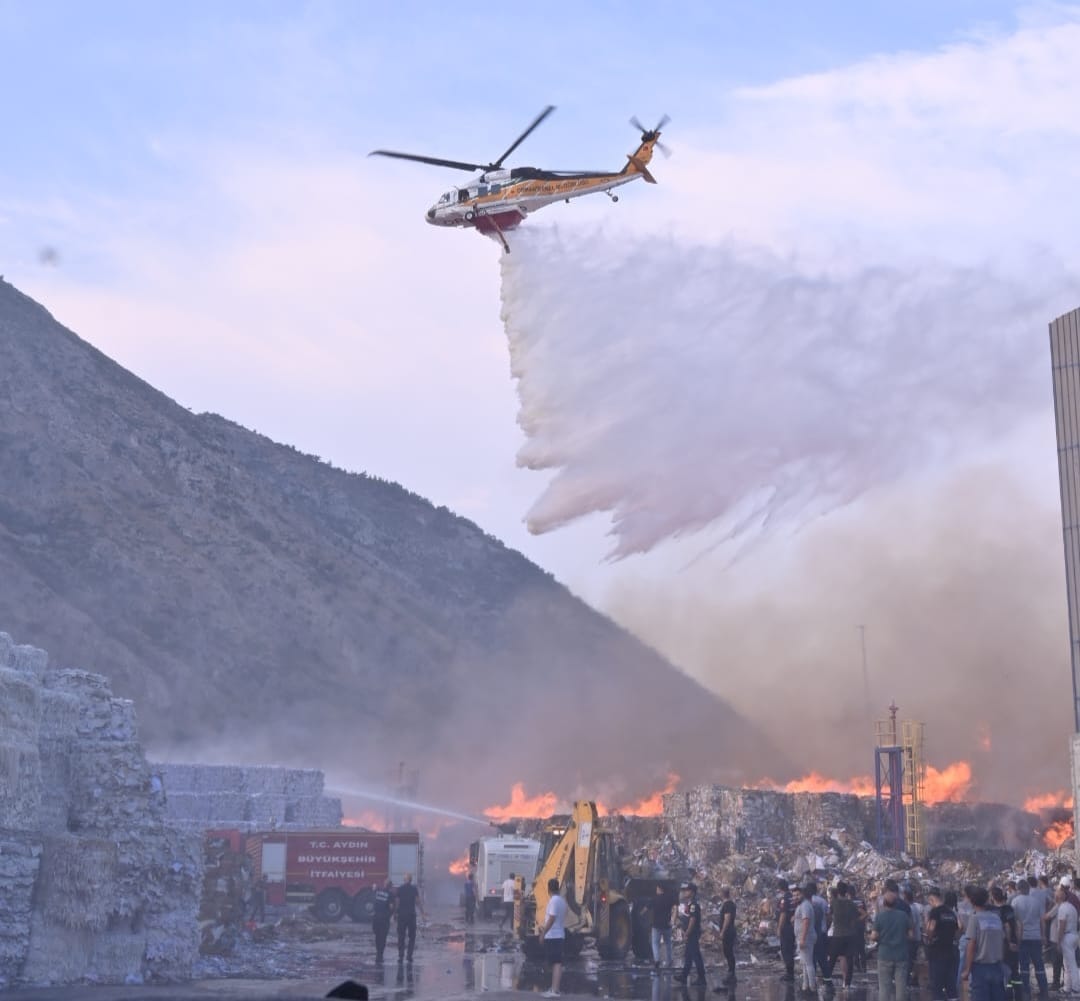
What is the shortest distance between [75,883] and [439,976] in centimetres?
699

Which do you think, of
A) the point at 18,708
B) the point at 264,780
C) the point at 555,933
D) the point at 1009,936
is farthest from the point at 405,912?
the point at 264,780

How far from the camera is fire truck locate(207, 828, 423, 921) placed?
41094 millimetres

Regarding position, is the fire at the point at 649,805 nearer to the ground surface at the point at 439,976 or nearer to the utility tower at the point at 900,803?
the utility tower at the point at 900,803

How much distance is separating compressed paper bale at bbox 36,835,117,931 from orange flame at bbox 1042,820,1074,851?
107 ft

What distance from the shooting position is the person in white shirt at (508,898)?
3729cm

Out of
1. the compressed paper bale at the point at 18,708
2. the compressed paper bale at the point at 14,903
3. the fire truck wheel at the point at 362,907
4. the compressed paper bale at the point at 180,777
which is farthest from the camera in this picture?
the compressed paper bale at the point at 180,777

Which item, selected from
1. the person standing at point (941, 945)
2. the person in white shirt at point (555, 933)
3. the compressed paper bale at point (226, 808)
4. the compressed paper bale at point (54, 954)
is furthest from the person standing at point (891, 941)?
the compressed paper bale at point (226, 808)

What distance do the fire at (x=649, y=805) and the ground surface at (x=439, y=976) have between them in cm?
2365

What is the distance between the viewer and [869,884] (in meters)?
36.0

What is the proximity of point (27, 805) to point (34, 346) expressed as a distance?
87.8 m

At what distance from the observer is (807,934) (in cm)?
2433

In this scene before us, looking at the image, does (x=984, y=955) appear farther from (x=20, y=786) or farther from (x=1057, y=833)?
(x=1057, y=833)

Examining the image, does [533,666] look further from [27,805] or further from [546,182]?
[27,805]

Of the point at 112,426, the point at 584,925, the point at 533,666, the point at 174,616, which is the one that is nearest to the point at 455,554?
the point at 533,666
